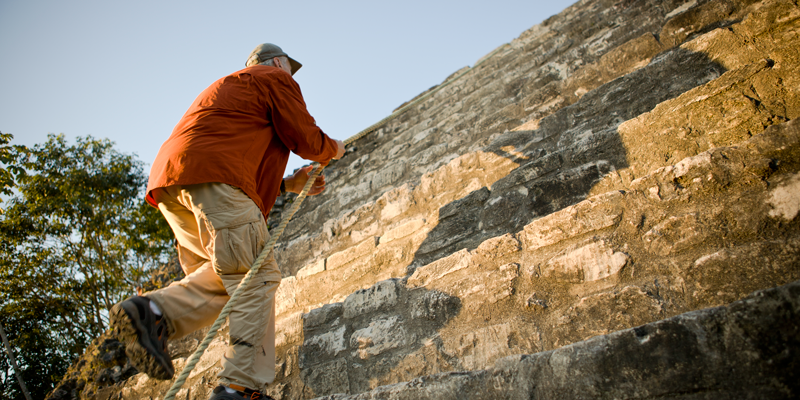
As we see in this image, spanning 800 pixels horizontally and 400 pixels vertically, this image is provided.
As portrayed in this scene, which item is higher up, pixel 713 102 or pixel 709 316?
pixel 713 102

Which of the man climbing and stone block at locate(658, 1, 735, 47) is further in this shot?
stone block at locate(658, 1, 735, 47)

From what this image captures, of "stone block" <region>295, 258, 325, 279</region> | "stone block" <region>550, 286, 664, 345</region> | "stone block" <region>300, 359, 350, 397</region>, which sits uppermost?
"stone block" <region>295, 258, 325, 279</region>

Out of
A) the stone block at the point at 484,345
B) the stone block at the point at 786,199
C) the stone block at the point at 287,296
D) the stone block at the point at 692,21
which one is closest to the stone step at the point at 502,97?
the stone block at the point at 692,21

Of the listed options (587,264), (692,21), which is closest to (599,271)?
(587,264)

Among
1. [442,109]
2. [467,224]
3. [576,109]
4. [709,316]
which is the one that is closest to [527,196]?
[467,224]

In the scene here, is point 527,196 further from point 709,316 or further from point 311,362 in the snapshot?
point 311,362

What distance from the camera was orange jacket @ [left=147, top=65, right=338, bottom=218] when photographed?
5.38 ft

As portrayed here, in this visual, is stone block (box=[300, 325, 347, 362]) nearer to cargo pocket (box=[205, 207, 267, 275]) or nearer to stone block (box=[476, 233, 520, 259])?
cargo pocket (box=[205, 207, 267, 275])

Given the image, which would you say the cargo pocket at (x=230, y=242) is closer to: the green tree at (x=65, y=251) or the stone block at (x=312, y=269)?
the stone block at (x=312, y=269)

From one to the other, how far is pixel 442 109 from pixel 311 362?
2856 mm

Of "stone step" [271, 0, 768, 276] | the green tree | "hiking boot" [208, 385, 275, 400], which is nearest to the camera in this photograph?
"hiking boot" [208, 385, 275, 400]

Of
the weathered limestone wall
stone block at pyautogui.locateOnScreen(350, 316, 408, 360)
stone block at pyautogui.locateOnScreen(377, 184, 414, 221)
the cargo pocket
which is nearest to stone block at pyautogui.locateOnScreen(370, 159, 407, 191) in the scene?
the weathered limestone wall

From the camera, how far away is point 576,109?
2.42 m

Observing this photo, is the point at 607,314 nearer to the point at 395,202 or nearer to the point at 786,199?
the point at 786,199
